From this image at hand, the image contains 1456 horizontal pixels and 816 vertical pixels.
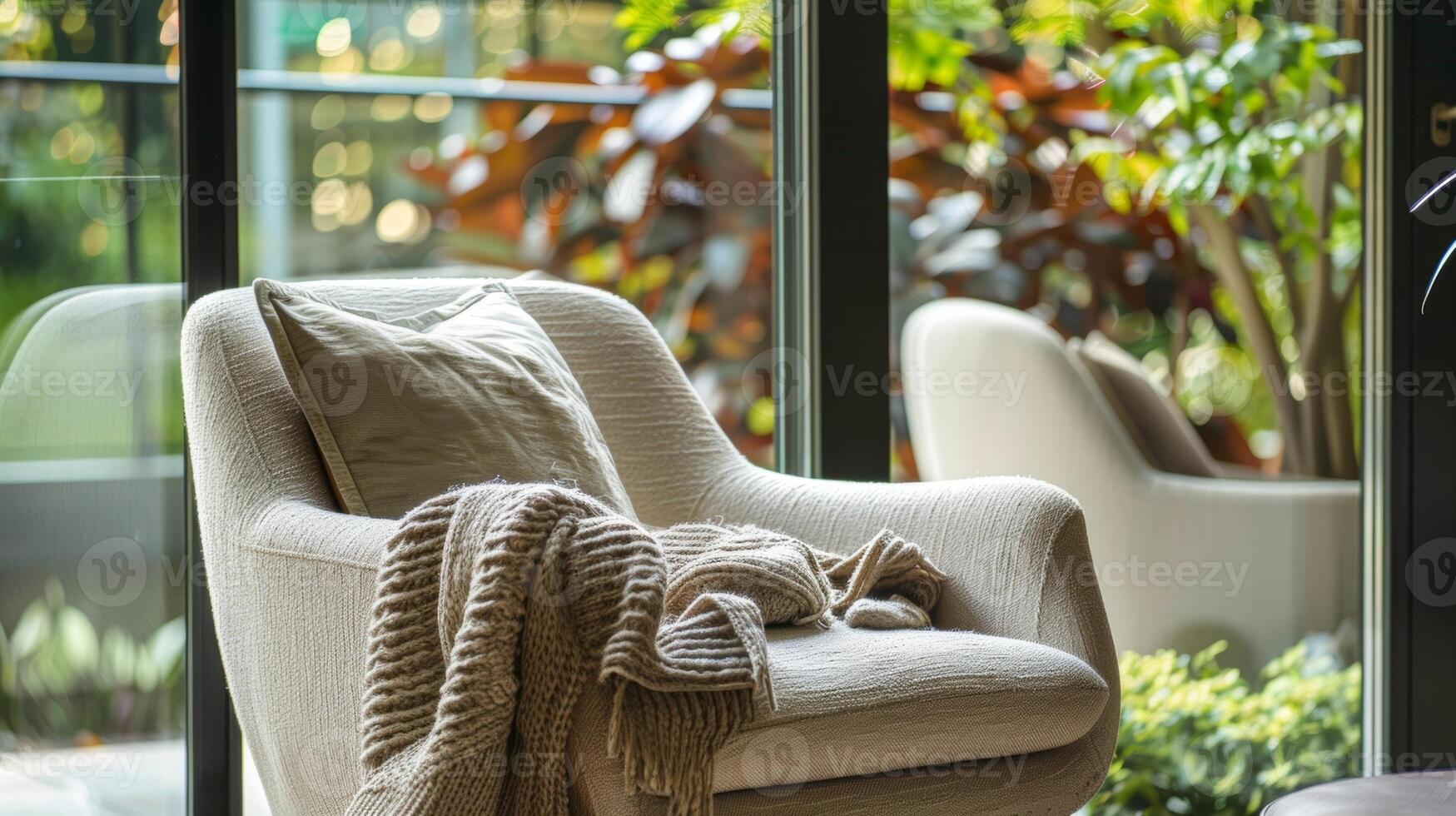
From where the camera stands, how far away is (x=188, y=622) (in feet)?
6.37

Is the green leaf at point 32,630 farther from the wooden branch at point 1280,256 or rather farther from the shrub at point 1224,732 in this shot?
the wooden branch at point 1280,256

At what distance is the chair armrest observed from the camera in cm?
150

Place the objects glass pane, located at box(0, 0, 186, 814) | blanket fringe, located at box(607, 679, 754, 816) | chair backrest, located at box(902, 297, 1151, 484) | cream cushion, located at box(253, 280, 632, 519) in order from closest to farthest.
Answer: blanket fringe, located at box(607, 679, 754, 816)
cream cushion, located at box(253, 280, 632, 519)
glass pane, located at box(0, 0, 186, 814)
chair backrest, located at box(902, 297, 1151, 484)

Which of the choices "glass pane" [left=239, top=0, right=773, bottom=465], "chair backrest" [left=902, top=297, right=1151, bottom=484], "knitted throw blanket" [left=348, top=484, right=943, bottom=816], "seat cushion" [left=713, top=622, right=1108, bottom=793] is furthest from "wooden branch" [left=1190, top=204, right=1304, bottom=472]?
"knitted throw blanket" [left=348, top=484, right=943, bottom=816]

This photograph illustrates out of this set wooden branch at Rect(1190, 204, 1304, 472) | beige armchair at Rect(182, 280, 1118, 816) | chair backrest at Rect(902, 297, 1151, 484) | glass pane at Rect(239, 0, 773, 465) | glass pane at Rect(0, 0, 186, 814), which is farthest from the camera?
wooden branch at Rect(1190, 204, 1304, 472)

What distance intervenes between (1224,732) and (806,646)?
1476mm

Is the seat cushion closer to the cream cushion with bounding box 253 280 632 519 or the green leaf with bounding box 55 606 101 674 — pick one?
the cream cushion with bounding box 253 280 632 519

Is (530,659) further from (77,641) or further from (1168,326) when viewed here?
(1168,326)

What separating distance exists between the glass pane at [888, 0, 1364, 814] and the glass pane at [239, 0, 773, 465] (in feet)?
0.93

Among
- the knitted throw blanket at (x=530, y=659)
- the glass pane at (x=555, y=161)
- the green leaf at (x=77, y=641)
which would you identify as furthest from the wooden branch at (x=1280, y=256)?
the green leaf at (x=77, y=641)

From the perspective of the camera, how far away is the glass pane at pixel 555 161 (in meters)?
2.14

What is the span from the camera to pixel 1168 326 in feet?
8.21

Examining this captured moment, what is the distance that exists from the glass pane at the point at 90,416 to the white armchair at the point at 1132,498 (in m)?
1.23

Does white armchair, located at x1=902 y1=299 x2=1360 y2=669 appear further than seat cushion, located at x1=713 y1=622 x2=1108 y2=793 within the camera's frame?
Yes
